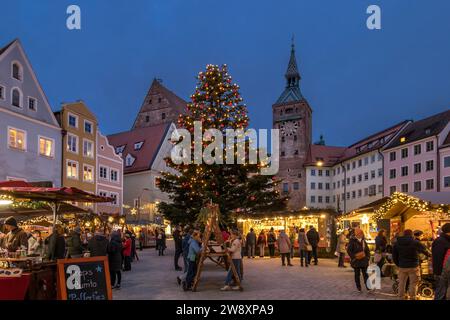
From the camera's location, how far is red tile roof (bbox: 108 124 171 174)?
56.3 m

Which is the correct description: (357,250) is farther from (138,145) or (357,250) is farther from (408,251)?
(138,145)

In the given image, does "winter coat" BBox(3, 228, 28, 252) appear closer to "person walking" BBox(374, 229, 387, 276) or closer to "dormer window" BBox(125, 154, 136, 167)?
"person walking" BBox(374, 229, 387, 276)

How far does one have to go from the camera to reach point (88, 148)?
46.1 m

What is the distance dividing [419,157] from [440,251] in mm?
54326

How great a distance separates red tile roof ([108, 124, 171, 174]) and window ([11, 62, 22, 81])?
65.9ft

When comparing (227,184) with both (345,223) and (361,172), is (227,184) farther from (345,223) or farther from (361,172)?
(361,172)

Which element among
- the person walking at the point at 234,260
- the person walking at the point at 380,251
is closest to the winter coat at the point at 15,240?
the person walking at the point at 234,260

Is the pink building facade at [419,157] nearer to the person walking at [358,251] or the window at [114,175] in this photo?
the window at [114,175]

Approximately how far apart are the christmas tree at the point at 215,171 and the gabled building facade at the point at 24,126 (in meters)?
12.8

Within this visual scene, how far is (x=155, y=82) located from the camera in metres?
70.9

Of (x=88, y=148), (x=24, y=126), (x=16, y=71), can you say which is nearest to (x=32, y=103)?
(x=24, y=126)

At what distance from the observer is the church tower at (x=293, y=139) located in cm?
9625
